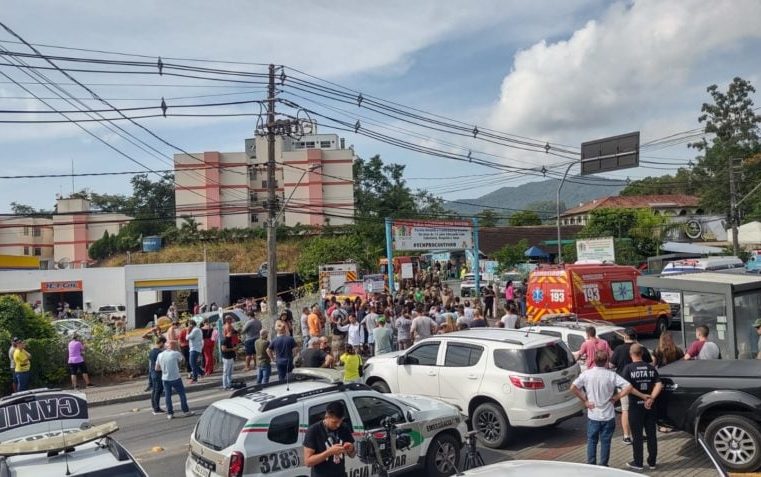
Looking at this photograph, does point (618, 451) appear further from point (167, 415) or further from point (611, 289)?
point (611, 289)

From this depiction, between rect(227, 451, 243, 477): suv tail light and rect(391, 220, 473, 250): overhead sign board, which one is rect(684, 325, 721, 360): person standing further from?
rect(391, 220, 473, 250): overhead sign board

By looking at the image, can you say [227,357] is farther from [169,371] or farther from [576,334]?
[576,334]

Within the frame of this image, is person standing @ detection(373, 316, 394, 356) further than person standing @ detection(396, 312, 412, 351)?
No

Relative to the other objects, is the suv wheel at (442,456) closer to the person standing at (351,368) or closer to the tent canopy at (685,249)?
the person standing at (351,368)

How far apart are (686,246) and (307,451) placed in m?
49.6

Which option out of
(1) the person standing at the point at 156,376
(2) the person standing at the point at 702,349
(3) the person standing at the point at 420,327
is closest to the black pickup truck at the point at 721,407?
(2) the person standing at the point at 702,349

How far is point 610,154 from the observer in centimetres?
2192

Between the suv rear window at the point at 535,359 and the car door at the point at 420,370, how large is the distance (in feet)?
4.00

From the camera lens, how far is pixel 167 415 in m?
13.4

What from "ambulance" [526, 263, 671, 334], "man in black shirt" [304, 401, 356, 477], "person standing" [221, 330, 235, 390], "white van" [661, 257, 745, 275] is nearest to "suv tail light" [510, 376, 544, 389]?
"man in black shirt" [304, 401, 356, 477]

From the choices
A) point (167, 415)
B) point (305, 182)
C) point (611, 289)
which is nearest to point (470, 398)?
point (167, 415)

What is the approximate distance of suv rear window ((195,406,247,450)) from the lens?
6801 millimetres

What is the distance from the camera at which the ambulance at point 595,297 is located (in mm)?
19594

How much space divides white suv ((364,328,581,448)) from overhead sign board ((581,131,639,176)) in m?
12.8
